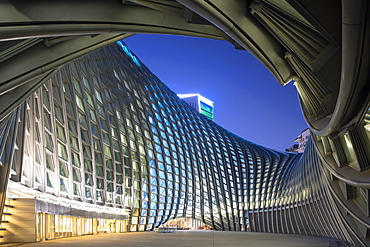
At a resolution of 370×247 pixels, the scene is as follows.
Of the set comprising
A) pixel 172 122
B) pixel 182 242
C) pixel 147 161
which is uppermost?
pixel 172 122

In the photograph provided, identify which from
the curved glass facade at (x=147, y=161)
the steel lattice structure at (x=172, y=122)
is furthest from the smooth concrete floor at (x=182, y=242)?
the curved glass facade at (x=147, y=161)

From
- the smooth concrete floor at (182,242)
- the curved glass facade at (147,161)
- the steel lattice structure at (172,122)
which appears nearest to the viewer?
the steel lattice structure at (172,122)

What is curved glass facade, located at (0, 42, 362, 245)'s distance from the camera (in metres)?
30.3

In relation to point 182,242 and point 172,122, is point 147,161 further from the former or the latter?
point 182,242

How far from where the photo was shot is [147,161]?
179 feet

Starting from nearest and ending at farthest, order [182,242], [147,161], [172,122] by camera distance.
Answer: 1. [182,242]
2. [147,161]
3. [172,122]

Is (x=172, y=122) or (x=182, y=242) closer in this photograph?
(x=182, y=242)

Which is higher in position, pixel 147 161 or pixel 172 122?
pixel 172 122

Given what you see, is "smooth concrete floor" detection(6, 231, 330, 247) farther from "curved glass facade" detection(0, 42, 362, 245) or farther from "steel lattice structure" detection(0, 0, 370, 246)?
"curved glass facade" detection(0, 42, 362, 245)

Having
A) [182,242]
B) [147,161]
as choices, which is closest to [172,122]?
[147,161]

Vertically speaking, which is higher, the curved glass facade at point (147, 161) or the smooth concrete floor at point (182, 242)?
the curved glass facade at point (147, 161)

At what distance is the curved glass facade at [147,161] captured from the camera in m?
30.3

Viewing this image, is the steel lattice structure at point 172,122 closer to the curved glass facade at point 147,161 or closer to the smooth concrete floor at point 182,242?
the curved glass facade at point 147,161

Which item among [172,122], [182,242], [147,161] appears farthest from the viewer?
[172,122]
